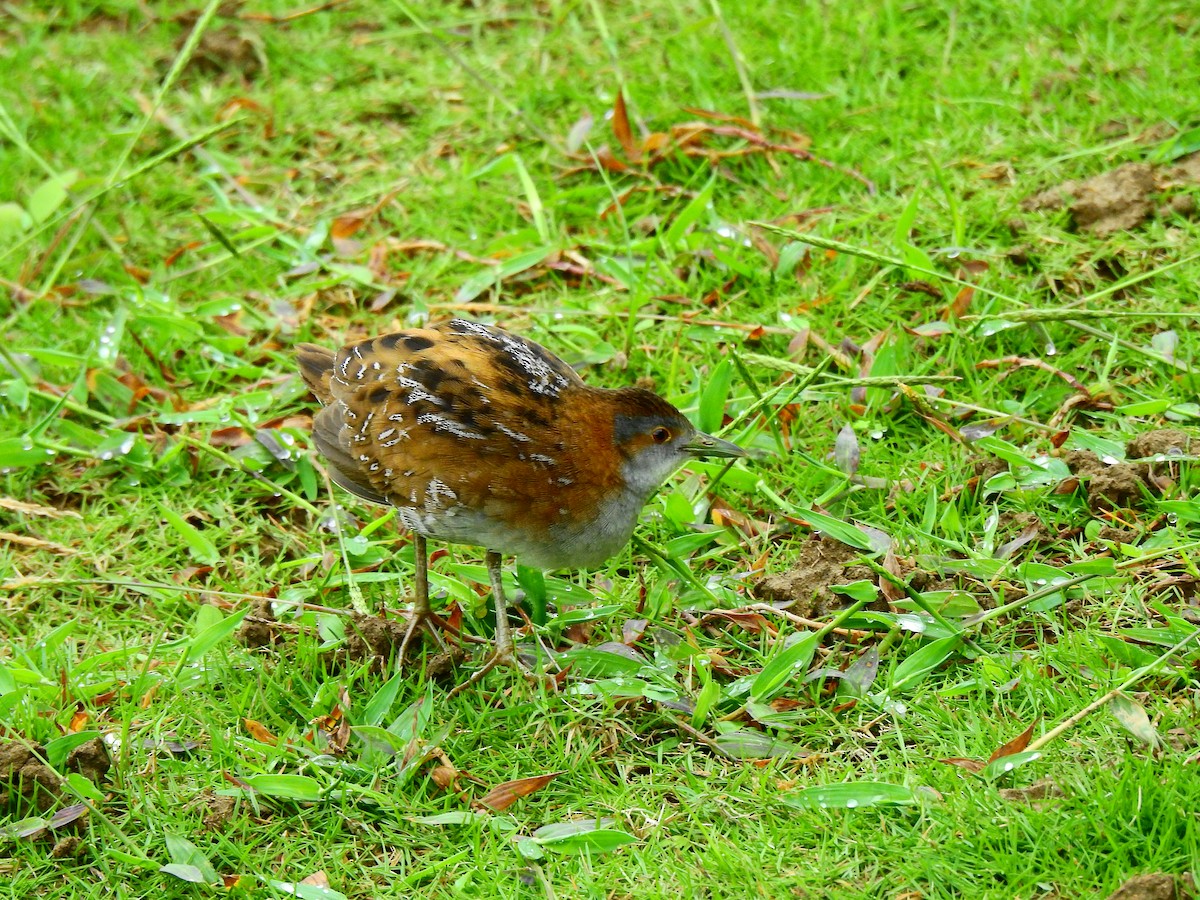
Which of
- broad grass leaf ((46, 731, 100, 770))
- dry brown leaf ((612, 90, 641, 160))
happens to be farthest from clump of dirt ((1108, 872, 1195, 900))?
dry brown leaf ((612, 90, 641, 160))

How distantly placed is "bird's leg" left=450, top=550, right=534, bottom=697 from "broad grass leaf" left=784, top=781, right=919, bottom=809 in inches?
48.2

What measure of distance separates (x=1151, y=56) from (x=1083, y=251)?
174 centimetres

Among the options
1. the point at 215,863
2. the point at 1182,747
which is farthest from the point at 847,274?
the point at 215,863

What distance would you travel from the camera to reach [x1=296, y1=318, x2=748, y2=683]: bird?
16.4ft

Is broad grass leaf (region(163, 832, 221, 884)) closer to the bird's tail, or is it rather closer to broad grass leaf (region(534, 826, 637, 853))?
broad grass leaf (region(534, 826, 637, 853))

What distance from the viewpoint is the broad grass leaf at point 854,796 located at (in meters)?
4.35

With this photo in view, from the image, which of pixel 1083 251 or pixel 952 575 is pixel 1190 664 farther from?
pixel 1083 251

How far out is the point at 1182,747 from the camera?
430 centimetres

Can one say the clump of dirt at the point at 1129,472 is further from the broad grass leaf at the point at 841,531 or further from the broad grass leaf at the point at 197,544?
the broad grass leaf at the point at 197,544

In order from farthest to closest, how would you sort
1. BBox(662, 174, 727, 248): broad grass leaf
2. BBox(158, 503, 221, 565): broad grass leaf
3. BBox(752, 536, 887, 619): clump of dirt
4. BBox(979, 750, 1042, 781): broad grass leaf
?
BBox(662, 174, 727, 248): broad grass leaf, BBox(158, 503, 221, 565): broad grass leaf, BBox(752, 536, 887, 619): clump of dirt, BBox(979, 750, 1042, 781): broad grass leaf

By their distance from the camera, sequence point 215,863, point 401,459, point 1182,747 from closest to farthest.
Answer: point 1182,747, point 215,863, point 401,459

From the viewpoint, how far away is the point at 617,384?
6.49m

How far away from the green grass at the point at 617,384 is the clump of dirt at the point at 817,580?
68 mm

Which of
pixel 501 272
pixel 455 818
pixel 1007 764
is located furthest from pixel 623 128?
pixel 1007 764
